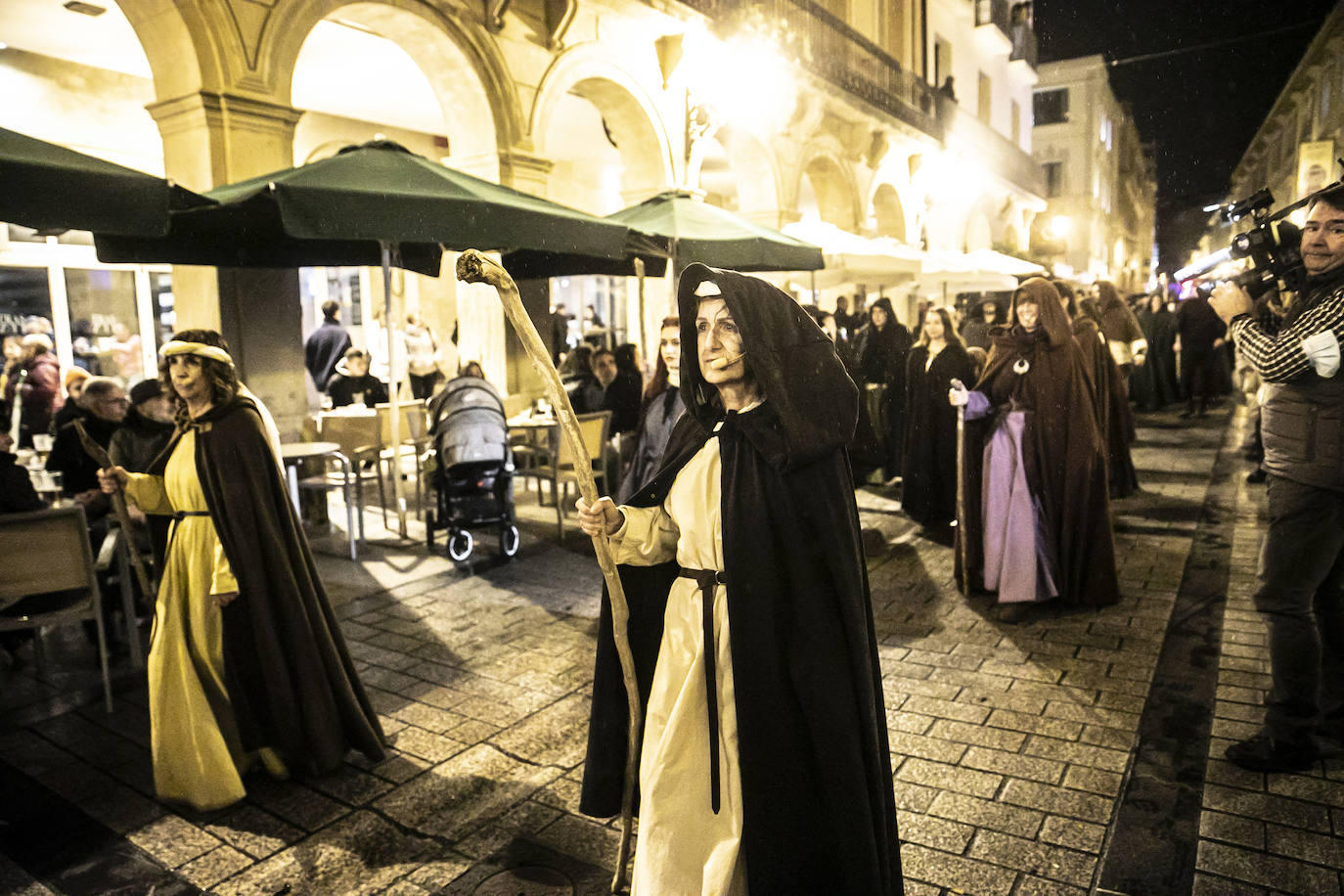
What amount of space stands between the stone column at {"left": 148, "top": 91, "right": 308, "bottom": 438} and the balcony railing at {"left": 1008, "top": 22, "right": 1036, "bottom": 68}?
29561 mm

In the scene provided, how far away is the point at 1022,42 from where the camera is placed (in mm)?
31531

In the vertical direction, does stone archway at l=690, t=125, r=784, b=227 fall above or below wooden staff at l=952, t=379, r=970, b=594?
above

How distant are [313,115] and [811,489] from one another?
46.0ft

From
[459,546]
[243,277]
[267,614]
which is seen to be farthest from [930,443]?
[243,277]

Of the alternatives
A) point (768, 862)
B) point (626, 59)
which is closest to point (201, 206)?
point (768, 862)

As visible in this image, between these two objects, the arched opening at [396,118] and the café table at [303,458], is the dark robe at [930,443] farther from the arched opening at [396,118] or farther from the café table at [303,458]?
the arched opening at [396,118]

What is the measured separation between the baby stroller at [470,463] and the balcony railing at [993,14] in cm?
2503

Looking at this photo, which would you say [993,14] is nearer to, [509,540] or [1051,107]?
[1051,107]

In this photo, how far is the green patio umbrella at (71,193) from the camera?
366 centimetres

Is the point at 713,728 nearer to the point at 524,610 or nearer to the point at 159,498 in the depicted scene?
the point at 159,498

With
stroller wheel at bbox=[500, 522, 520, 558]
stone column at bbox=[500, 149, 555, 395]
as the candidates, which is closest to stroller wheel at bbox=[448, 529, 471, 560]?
stroller wheel at bbox=[500, 522, 520, 558]

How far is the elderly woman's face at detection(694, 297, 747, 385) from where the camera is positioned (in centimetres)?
238

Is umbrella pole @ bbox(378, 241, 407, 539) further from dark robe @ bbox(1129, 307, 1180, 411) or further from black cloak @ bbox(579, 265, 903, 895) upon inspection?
dark robe @ bbox(1129, 307, 1180, 411)

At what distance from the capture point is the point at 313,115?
45.9 feet
